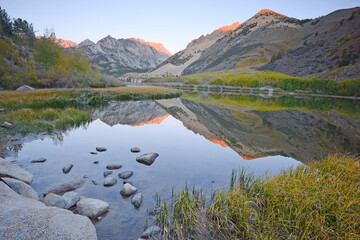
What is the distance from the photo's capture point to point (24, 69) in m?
36.8

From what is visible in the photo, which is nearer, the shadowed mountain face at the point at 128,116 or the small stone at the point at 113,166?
the small stone at the point at 113,166

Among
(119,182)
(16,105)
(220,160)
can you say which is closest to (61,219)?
(119,182)

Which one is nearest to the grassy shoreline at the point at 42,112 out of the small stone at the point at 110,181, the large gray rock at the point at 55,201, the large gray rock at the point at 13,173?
the large gray rock at the point at 13,173

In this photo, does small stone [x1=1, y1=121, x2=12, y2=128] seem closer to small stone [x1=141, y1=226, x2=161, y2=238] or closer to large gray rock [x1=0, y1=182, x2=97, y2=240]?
large gray rock [x1=0, y1=182, x2=97, y2=240]

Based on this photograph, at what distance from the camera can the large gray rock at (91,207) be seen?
5.35 m

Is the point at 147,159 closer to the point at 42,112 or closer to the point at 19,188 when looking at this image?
the point at 19,188

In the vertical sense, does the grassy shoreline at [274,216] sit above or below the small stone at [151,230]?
above

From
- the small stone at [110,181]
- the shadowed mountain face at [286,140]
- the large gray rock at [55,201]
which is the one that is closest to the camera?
the large gray rock at [55,201]

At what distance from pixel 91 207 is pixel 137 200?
1.38 metres

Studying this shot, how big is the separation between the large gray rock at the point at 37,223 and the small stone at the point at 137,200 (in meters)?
2.10

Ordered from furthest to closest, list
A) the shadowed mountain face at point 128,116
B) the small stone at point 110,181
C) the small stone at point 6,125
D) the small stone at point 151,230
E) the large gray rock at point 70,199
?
the shadowed mountain face at point 128,116
the small stone at point 6,125
the small stone at point 110,181
the large gray rock at point 70,199
the small stone at point 151,230

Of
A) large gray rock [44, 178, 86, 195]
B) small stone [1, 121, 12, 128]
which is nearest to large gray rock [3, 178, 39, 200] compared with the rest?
large gray rock [44, 178, 86, 195]

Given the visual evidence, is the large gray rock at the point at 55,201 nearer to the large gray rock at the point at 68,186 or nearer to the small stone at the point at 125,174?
the large gray rock at the point at 68,186

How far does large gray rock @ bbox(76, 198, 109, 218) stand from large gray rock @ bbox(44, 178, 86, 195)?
139cm
